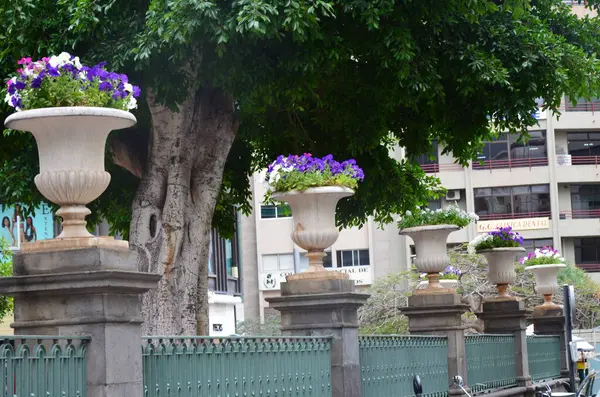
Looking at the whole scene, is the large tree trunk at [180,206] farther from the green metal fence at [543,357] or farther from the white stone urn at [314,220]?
the green metal fence at [543,357]

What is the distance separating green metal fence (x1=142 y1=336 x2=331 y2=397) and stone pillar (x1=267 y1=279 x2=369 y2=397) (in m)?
0.12

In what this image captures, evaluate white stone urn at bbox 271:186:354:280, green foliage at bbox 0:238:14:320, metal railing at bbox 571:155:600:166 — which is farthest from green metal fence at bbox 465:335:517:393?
metal railing at bbox 571:155:600:166

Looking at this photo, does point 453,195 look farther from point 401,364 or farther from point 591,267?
point 401,364

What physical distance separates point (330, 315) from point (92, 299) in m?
4.58

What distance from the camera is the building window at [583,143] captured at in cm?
6444

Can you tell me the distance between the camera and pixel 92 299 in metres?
8.18

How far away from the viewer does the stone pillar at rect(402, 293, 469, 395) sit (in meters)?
16.9

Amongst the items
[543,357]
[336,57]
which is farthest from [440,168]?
[336,57]

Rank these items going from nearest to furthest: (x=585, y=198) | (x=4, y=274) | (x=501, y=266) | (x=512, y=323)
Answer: (x=512, y=323) < (x=501, y=266) < (x=4, y=274) < (x=585, y=198)

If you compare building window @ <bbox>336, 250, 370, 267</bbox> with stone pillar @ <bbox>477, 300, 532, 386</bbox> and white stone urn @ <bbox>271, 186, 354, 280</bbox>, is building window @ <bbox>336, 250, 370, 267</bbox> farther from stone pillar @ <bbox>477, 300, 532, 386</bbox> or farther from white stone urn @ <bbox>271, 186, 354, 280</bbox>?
white stone urn @ <bbox>271, 186, 354, 280</bbox>

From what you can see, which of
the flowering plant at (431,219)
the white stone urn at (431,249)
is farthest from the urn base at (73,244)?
the flowering plant at (431,219)

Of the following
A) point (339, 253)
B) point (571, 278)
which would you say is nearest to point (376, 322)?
→ point (571, 278)

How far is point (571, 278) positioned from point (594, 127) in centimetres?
1256

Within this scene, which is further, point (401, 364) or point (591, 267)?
point (591, 267)
